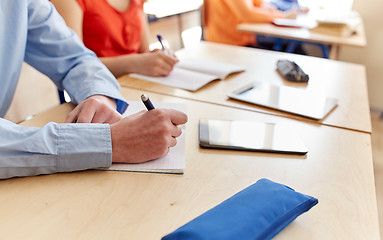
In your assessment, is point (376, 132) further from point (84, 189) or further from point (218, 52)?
point (84, 189)

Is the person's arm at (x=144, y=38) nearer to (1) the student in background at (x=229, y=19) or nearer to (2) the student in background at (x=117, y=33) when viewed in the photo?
(2) the student in background at (x=117, y=33)

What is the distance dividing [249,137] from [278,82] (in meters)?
0.53

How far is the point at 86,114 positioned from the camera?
0.89 meters

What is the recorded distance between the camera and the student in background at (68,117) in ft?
2.40

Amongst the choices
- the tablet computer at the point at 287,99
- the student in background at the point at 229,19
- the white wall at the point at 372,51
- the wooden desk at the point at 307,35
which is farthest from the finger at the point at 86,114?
the white wall at the point at 372,51

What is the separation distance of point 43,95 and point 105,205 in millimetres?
1902

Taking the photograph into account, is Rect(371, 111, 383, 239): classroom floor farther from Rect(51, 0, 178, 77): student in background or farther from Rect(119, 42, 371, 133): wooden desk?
Rect(51, 0, 178, 77): student in background

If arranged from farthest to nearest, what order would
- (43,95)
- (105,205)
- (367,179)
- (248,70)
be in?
(43,95) → (248,70) → (367,179) → (105,205)

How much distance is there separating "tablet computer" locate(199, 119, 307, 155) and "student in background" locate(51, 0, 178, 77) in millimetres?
457

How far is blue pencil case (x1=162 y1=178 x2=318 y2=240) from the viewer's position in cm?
54

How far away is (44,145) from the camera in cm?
73

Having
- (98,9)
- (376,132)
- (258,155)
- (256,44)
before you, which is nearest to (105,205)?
(258,155)

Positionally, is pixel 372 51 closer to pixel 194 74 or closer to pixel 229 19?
pixel 229 19

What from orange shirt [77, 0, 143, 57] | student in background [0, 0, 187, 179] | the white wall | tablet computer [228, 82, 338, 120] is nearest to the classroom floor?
the white wall
